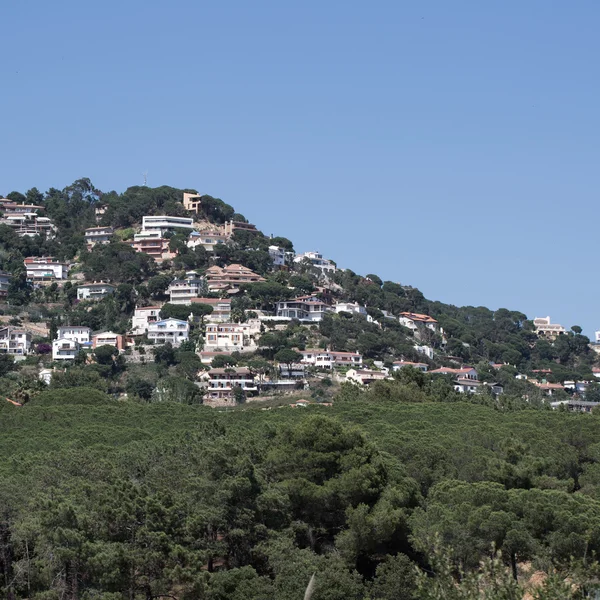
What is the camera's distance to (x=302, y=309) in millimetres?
114500

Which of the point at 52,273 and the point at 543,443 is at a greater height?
the point at 52,273

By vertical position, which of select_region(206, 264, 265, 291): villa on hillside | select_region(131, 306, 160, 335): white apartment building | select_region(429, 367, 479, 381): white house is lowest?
select_region(429, 367, 479, 381): white house

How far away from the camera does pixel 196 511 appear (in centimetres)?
3247

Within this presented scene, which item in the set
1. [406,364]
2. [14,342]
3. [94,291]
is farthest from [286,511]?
[94,291]

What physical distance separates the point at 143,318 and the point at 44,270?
60.4 ft

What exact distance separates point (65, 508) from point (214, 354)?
7136 cm

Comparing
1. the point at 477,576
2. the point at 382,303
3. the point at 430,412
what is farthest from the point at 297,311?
the point at 477,576

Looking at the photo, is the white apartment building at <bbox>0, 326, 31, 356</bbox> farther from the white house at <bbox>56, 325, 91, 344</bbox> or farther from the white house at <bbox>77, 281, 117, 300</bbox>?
the white house at <bbox>77, 281, 117, 300</bbox>

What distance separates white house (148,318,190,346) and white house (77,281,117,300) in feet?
37.4

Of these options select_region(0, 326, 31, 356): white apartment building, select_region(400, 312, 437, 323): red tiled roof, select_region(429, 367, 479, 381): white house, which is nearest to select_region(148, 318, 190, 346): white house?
select_region(0, 326, 31, 356): white apartment building

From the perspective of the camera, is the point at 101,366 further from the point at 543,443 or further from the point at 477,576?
the point at 477,576

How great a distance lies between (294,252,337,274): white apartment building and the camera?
14030 centimetres

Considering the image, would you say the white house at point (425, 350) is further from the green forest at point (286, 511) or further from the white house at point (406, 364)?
the green forest at point (286, 511)

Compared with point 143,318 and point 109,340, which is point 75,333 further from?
point 143,318
